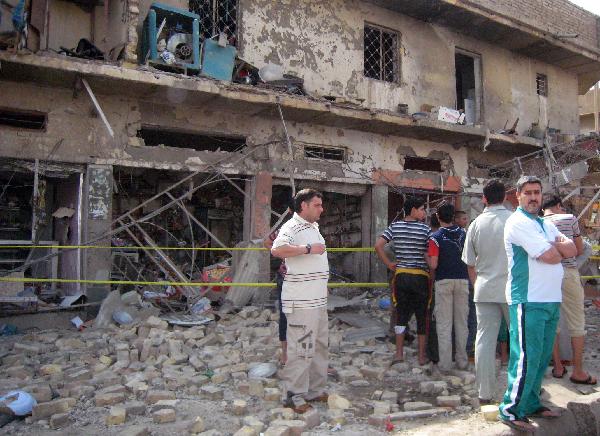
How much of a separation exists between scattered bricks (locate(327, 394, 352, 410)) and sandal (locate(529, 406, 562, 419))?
53.1 inches

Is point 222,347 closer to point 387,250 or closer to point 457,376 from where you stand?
point 387,250

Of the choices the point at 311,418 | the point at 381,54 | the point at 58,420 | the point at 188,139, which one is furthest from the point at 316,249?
the point at 381,54

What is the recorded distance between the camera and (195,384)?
4.61 metres

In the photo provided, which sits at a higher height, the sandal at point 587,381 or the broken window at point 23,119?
the broken window at point 23,119

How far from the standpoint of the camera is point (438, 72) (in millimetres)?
12547

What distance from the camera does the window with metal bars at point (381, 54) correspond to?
11.8m

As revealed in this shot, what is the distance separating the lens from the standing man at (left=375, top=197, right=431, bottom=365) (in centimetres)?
519

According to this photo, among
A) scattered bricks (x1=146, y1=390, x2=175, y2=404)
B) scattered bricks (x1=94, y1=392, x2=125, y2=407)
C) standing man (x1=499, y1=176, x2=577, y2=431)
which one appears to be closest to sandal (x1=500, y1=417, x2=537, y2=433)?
standing man (x1=499, y1=176, x2=577, y2=431)

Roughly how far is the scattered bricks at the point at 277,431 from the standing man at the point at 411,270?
88.1 inches

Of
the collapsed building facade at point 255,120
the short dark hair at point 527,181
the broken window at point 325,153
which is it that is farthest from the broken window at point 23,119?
the short dark hair at point 527,181

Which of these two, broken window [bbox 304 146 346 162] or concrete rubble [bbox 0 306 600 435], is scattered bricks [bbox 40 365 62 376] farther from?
broken window [bbox 304 146 346 162]

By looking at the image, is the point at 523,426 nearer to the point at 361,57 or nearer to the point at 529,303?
the point at 529,303

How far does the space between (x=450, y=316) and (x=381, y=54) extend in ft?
27.7

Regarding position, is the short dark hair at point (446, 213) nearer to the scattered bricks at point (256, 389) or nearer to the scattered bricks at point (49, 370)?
the scattered bricks at point (256, 389)
